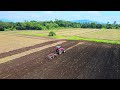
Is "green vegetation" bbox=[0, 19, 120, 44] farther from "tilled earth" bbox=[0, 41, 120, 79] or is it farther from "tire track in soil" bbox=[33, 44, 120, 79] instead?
"tilled earth" bbox=[0, 41, 120, 79]

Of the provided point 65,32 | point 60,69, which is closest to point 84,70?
point 60,69

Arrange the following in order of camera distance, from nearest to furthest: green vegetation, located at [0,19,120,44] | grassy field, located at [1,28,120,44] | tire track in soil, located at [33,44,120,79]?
tire track in soil, located at [33,44,120,79] → grassy field, located at [1,28,120,44] → green vegetation, located at [0,19,120,44]

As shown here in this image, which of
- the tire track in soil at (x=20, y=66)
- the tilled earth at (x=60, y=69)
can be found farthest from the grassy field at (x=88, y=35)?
the tire track in soil at (x=20, y=66)

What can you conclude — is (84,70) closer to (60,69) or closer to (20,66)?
(60,69)

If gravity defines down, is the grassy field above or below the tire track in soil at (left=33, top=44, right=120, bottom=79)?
below

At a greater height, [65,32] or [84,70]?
[84,70]

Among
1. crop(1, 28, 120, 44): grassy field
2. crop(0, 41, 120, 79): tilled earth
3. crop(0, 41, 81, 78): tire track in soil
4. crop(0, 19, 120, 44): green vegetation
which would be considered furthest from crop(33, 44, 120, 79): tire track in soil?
crop(1, 28, 120, 44): grassy field

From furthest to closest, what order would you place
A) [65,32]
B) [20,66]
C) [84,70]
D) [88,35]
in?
1. [65,32]
2. [88,35]
3. [20,66]
4. [84,70]

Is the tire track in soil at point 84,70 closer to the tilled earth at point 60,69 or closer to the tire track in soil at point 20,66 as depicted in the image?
the tilled earth at point 60,69
